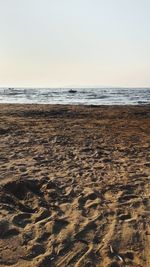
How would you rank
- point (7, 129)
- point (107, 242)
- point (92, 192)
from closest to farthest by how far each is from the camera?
point (107, 242) → point (92, 192) → point (7, 129)

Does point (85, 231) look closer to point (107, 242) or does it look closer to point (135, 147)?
point (107, 242)

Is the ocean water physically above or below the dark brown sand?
above

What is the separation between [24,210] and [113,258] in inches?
69.0

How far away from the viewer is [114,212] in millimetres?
4809

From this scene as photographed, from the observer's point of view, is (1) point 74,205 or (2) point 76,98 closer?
(1) point 74,205

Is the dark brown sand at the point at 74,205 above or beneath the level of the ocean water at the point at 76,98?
beneath

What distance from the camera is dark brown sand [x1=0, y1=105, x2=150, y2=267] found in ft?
12.1

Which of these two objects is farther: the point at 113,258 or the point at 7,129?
the point at 7,129

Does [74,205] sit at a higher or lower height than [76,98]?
lower

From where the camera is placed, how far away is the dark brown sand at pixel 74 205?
12.1ft

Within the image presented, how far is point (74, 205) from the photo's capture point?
5.05 metres

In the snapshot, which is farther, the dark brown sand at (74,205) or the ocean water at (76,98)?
the ocean water at (76,98)

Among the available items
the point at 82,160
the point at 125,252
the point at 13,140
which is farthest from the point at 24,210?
the point at 13,140

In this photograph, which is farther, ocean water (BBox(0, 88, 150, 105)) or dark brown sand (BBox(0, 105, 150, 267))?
ocean water (BBox(0, 88, 150, 105))
